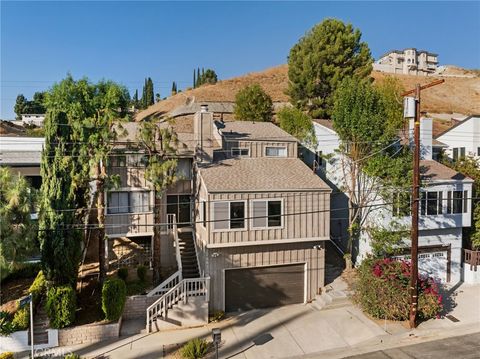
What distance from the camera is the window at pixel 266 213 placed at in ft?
55.0

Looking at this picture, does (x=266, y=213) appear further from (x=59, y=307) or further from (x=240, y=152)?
(x=59, y=307)

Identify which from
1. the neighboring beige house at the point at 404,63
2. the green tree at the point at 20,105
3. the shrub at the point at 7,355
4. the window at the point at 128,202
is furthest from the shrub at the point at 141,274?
the neighboring beige house at the point at 404,63

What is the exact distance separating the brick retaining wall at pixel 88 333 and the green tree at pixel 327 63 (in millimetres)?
33502

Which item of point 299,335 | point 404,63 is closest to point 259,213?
point 299,335

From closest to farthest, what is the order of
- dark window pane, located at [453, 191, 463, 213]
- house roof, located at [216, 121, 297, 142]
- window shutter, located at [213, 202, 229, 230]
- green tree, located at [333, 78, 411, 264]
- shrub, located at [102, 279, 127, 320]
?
shrub, located at [102, 279, 127, 320]
window shutter, located at [213, 202, 229, 230]
green tree, located at [333, 78, 411, 264]
dark window pane, located at [453, 191, 463, 213]
house roof, located at [216, 121, 297, 142]

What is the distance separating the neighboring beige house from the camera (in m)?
114

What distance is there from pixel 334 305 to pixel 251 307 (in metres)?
4.00

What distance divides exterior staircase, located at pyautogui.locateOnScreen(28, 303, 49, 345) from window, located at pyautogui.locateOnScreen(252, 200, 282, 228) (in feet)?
31.6

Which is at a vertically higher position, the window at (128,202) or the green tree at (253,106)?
the green tree at (253,106)

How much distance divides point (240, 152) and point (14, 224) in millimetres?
12789

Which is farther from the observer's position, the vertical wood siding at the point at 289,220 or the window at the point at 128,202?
the window at the point at 128,202

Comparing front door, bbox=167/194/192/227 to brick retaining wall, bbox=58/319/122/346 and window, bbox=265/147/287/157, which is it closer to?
window, bbox=265/147/287/157

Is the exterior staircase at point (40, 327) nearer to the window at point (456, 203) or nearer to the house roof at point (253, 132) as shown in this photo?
the house roof at point (253, 132)

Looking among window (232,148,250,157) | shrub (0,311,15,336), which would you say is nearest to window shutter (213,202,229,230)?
window (232,148,250,157)
